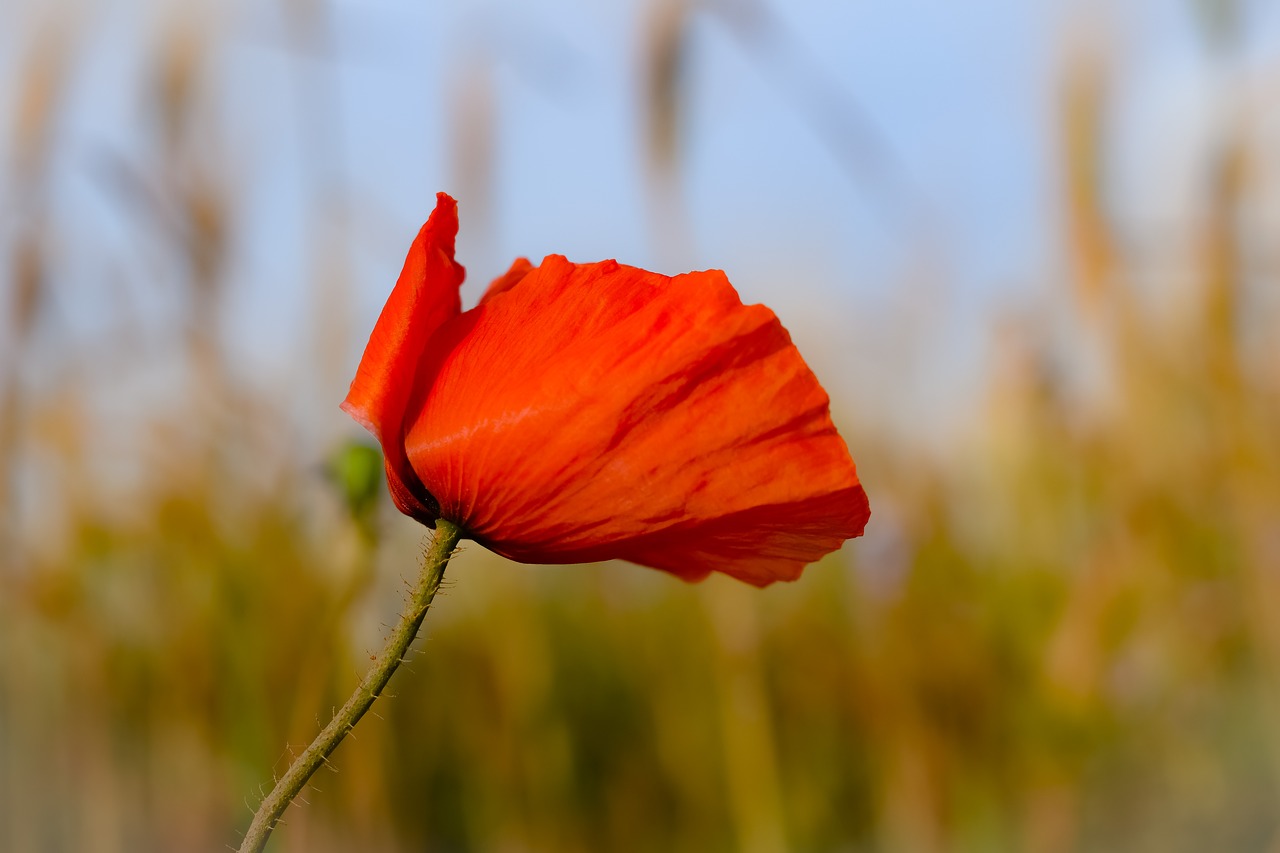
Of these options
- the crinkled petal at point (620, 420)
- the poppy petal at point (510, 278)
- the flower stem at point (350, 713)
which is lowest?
the flower stem at point (350, 713)

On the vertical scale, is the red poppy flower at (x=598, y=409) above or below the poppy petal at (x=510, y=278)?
below

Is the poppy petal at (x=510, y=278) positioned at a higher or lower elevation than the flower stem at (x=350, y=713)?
higher

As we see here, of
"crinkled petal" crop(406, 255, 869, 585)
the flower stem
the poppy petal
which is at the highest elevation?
the poppy petal

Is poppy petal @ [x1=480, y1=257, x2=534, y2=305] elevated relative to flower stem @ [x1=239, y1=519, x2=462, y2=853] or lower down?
elevated

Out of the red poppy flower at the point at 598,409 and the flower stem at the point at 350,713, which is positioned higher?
the red poppy flower at the point at 598,409
